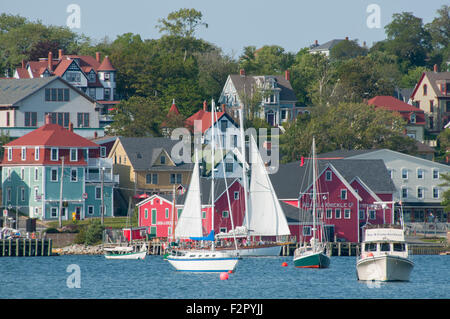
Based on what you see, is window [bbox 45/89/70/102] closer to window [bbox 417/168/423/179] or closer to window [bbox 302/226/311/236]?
window [bbox 417/168/423/179]

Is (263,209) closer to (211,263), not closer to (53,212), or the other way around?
(211,263)

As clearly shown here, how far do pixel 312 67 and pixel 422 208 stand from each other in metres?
50.2

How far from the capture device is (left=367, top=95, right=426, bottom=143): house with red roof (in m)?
145

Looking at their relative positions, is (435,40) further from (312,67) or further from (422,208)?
(422,208)

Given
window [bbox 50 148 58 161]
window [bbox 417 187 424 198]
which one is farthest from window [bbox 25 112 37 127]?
window [bbox 417 187 424 198]

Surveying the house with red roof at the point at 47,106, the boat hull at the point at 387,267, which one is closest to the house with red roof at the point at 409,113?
the house with red roof at the point at 47,106

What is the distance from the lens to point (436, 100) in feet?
507

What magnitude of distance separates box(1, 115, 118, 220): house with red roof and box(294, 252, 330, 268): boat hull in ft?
97.5

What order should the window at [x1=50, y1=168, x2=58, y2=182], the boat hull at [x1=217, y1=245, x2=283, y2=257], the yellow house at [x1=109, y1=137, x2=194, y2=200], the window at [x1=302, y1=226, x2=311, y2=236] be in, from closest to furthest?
the boat hull at [x1=217, y1=245, x2=283, y2=257] → the window at [x1=302, y1=226, x2=311, y2=236] → the window at [x1=50, y1=168, x2=58, y2=182] → the yellow house at [x1=109, y1=137, x2=194, y2=200]

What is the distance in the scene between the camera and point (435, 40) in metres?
188

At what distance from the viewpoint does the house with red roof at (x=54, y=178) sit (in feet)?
345

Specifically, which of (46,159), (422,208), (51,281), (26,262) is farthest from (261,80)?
(51,281)

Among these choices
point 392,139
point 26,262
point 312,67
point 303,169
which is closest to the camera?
point 26,262

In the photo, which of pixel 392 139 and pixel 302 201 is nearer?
pixel 302 201
